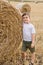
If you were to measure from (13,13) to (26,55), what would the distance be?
46.2 inches

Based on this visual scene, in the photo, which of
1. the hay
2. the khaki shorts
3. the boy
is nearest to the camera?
the hay

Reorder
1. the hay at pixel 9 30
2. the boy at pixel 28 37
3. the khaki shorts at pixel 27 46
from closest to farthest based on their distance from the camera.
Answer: the hay at pixel 9 30 < the boy at pixel 28 37 < the khaki shorts at pixel 27 46

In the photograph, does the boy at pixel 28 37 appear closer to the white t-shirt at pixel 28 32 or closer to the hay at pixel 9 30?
the white t-shirt at pixel 28 32

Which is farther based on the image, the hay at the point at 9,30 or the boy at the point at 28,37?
the boy at the point at 28,37

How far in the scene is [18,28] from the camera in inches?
193

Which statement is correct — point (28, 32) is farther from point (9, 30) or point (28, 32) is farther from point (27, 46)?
point (9, 30)

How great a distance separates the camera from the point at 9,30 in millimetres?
4906

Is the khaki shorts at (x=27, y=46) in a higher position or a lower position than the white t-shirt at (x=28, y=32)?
lower

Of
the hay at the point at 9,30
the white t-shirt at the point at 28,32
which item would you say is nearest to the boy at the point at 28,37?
the white t-shirt at the point at 28,32

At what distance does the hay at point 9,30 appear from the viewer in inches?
190

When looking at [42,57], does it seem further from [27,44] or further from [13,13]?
[13,13]

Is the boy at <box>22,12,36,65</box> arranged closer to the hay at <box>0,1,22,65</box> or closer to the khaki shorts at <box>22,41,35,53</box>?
the khaki shorts at <box>22,41,35,53</box>

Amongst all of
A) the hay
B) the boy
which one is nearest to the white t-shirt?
the boy

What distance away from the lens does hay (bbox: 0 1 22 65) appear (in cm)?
482
